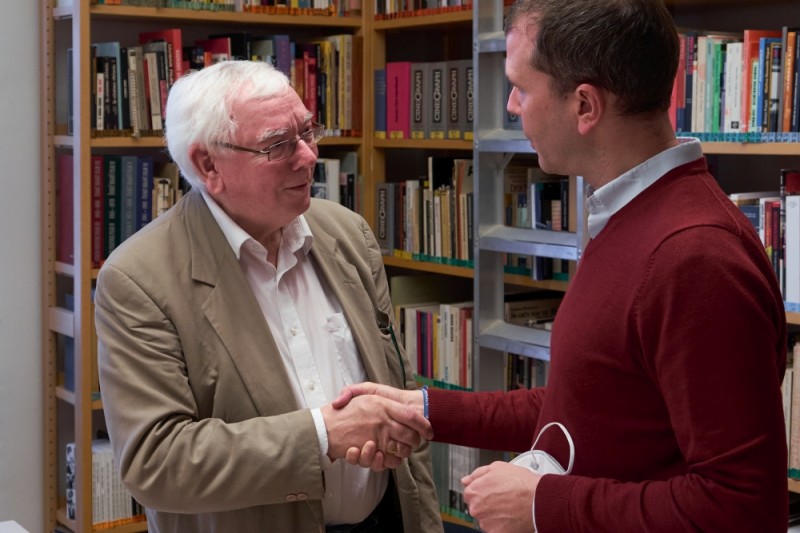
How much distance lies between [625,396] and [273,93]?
3.46 ft

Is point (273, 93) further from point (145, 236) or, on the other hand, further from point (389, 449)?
point (389, 449)

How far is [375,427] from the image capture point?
198cm

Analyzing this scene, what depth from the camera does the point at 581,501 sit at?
140 centimetres

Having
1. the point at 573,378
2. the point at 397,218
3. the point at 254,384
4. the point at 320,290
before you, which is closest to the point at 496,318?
the point at 397,218

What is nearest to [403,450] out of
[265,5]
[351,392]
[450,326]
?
[351,392]

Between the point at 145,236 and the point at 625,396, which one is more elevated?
the point at 145,236

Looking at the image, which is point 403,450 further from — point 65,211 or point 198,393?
point 65,211

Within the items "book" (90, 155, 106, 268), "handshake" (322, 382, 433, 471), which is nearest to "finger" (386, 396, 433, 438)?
"handshake" (322, 382, 433, 471)

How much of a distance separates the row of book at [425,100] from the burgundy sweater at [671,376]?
2342mm

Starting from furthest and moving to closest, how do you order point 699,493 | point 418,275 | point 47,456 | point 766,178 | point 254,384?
point 418,275 < point 47,456 < point 766,178 < point 254,384 < point 699,493

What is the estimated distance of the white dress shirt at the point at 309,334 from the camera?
6.88 feet

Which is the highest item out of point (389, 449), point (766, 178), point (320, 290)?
point (766, 178)

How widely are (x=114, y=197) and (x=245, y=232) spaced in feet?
5.49

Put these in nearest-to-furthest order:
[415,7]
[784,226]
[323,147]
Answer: [784,226] < [415,7] < [323,147]
